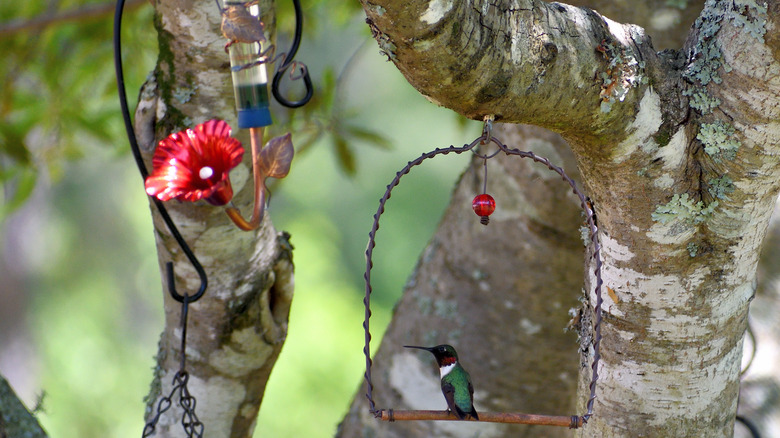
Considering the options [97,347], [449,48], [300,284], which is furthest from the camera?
[97,347]

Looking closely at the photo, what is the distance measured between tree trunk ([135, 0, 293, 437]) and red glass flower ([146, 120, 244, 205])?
261mm

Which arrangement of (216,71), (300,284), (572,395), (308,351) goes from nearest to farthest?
1. (216,71)
2. (572,395)
3. (308,351)
4. (300,284)

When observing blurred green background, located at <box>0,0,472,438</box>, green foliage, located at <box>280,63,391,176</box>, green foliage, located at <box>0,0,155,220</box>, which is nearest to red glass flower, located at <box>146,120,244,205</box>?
green foliage, located at <box>280,63,391,176</box>

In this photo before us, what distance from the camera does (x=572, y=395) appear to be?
5.10 feet

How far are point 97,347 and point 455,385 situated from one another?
883 cm

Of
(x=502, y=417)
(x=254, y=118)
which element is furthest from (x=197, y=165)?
(x=502, y=417)

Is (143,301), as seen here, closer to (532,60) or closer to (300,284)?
(300,284)

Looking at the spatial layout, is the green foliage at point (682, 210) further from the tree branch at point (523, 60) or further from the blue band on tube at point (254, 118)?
the blue band on tube at point (254, 118)

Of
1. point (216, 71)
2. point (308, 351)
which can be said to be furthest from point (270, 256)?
point (308, 351)

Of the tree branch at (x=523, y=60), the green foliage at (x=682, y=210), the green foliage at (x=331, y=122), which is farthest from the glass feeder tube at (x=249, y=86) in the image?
the green foliage at (x=331, y=122)

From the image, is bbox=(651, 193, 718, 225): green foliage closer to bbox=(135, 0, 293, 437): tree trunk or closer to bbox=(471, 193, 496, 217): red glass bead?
bbox=(471, 193, 496, 217): red glass bead

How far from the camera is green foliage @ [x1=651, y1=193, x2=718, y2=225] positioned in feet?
2.91

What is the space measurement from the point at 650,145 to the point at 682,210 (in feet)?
0.31

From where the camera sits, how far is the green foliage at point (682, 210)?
89 cm
